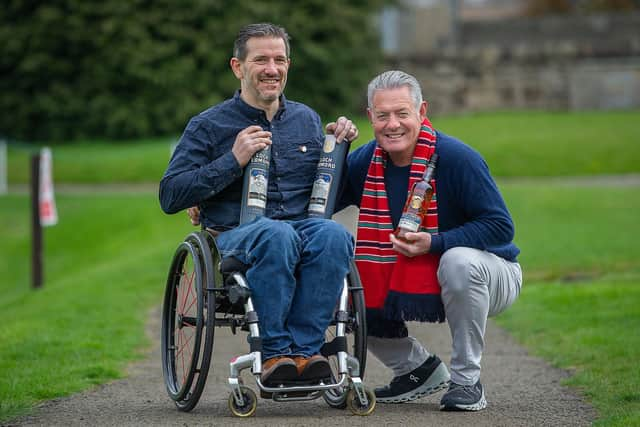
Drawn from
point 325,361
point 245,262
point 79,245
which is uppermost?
point 245,262

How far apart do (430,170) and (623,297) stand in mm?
4645

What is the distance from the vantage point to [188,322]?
5480 mm

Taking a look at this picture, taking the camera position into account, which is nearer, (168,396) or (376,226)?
(376,226)

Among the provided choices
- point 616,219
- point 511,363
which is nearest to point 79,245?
point 616,219

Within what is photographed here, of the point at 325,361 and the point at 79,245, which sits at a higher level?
the point at 325,361

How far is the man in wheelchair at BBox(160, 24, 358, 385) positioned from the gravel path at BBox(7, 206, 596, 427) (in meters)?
0.33

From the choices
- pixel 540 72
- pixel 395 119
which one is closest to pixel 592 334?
pixel 395 119

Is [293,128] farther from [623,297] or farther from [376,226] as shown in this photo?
[623,297]

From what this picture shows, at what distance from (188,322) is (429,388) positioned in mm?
1100

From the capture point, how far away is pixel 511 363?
22.7 feet

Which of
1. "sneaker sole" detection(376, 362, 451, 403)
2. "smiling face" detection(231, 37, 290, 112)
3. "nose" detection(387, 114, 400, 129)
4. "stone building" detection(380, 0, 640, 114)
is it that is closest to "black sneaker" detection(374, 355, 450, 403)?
"sneaker sole" detection(376, 362, 451, 403)

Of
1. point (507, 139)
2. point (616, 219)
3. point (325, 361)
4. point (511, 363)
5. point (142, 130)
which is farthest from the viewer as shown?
point (142, 130)

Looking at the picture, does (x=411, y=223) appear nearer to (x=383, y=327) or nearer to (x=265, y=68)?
(x=383, y=327)

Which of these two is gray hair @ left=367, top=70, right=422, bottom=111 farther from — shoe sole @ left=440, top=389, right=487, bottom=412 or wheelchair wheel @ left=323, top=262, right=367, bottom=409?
shoe sole @ left=440, top=389, right=487, bottom=412
